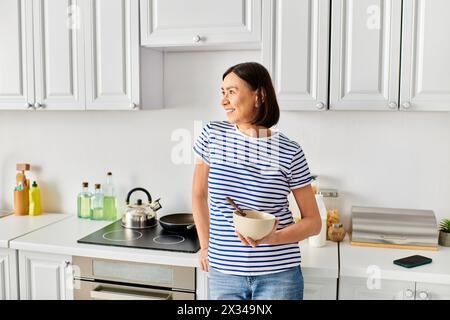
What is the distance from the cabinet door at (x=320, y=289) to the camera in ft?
6.91

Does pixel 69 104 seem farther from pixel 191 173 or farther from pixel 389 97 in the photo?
pixel 389 97

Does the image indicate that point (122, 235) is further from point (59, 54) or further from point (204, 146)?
point (59, 54)

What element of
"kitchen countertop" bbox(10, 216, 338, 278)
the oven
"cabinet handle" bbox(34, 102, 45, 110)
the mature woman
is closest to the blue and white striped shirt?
the mature woman

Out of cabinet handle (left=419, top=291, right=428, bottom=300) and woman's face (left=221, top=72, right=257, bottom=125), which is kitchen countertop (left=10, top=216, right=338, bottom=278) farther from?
woman's face (left=221, top=72, right=257, bottom=125)

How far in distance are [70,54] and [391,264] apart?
1.78 metres

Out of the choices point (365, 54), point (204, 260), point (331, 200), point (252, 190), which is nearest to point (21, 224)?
point (204, 260)

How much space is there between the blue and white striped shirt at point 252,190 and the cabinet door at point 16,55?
1.28 meters

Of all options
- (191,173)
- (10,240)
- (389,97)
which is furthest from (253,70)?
(10,240)

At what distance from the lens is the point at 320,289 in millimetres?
2115

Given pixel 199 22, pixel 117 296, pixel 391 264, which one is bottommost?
pixel 117 296

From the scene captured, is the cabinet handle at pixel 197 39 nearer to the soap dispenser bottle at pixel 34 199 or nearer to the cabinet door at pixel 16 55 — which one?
the cabinet door at pixel 16 55

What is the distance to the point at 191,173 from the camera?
282 cm

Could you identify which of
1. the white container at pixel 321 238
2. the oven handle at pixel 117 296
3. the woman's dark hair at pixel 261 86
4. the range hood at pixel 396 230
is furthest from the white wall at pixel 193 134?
the woman's dark hair at pixel 261 86

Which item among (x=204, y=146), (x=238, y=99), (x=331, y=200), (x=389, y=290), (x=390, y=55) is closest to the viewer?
(x=238, y=99)
